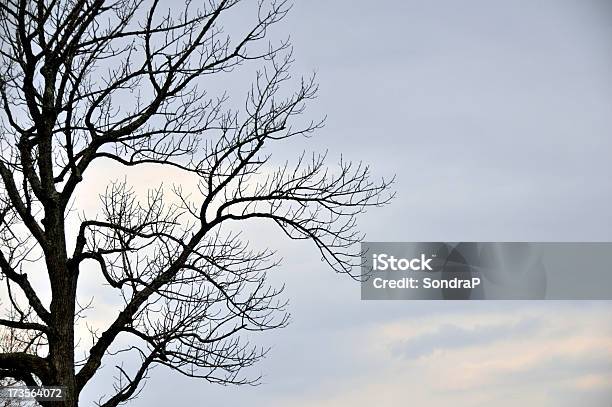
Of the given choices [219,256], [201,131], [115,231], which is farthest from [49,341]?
[201,131]

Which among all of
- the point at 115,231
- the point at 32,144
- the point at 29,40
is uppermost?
the point at 29,40

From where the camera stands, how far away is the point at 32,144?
955 centimetres

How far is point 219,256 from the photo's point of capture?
977 cm

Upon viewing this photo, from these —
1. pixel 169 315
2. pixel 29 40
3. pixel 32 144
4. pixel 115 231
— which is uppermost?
pixel 29 40

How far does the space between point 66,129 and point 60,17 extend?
3.48 feet

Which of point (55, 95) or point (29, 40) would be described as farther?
point (55, 95)

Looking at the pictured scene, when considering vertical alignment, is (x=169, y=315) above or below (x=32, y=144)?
below

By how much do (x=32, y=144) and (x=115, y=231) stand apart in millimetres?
1169

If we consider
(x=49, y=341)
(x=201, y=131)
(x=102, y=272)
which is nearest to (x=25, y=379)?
(x=49, y=341)

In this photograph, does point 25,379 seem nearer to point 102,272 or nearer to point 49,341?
point 49,341

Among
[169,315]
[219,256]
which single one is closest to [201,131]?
[219,256]

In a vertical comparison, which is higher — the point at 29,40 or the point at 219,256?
the point at 29,40

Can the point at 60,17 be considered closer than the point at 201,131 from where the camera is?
Yes

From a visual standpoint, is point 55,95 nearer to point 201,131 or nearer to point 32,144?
point 32,144
